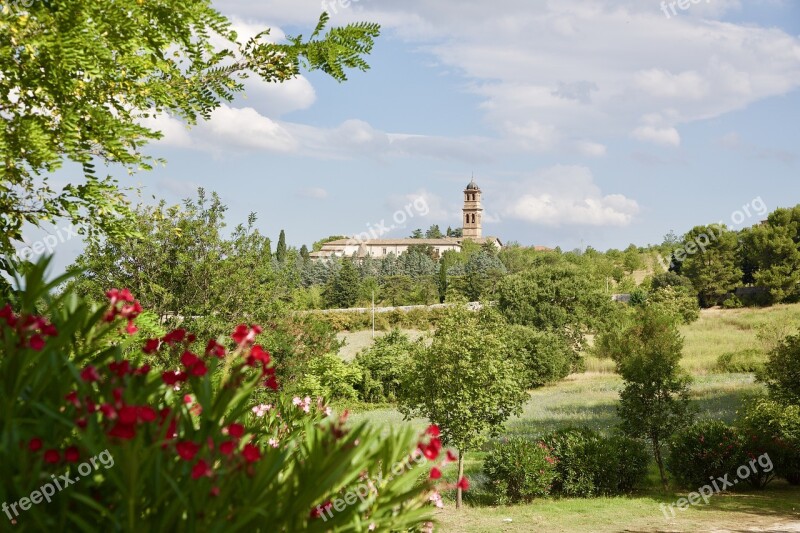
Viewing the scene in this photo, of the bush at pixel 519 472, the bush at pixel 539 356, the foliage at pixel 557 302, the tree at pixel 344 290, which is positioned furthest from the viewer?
the tree at pixel 344 290

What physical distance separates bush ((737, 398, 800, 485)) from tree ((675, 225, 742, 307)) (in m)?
46.7

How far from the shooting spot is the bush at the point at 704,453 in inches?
717

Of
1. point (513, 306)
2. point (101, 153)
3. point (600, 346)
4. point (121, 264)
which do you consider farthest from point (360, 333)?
point (101, 153)

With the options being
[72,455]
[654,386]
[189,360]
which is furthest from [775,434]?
[72,455]

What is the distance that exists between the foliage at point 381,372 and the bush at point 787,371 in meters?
20.6

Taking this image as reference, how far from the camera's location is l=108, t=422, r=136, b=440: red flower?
1901 mm

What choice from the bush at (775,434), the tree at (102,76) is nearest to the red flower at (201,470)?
the tree at (102,76)

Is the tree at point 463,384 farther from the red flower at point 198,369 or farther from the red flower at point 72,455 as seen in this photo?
the red flower at point 72,455

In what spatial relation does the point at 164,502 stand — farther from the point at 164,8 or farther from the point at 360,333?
the point at 360,333

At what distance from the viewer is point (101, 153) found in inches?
206

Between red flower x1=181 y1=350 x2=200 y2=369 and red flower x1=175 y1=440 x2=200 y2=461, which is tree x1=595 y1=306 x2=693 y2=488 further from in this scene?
red flower x1=175 y1=440 x2=200 y2=461

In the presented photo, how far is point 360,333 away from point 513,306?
40.9 ft

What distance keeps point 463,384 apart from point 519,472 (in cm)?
277

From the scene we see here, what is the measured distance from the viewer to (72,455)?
2125mm
